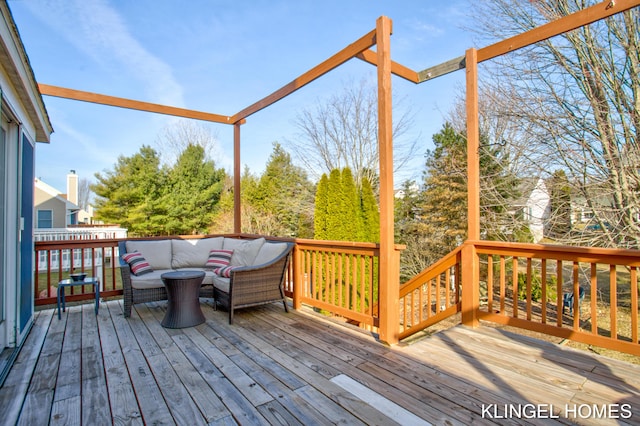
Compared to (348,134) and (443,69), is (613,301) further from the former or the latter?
(348,134)

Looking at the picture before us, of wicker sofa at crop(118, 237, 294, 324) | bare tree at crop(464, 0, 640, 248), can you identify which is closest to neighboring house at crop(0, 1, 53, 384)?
wicker sofa at crop(118, 237, 294, 324)

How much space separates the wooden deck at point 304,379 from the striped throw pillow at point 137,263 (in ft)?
3.30

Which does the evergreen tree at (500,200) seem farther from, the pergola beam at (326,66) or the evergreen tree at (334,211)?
the pergola beam at (326,66)

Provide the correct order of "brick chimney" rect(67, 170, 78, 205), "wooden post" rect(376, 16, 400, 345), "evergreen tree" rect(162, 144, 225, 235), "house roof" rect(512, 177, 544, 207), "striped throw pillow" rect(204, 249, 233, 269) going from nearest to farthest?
"wooden post" rect(376, 16, 400, 345) < "striped throw pillow" rect(204, 249, 233, 269) < "house roof" rect(512, 177, 544, 207) < "evergreen tree" rect(162, 144, 225, 235) < "brick chimney" rect(67, 170, 78, 205)

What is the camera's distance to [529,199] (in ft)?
20.8

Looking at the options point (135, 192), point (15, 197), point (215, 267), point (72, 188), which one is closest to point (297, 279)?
point (215, 267)

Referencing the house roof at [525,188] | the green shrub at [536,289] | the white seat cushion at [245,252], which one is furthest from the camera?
the green shrub at [536,289]

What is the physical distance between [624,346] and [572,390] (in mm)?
735

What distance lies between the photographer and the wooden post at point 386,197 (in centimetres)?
299

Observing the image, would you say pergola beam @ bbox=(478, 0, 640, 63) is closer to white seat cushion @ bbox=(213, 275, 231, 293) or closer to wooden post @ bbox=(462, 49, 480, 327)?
wooden post @ bbox=(462, 49, 480, 327)

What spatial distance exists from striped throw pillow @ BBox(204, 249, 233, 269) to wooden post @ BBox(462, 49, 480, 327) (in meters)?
3.17

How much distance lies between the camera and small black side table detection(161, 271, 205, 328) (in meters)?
3.62

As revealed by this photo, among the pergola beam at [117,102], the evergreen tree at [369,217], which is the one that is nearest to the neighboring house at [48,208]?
the pergola beam at [117,102]

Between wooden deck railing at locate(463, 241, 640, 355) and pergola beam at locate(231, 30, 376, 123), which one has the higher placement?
pergola beam at locate(231, 30, 376, 123)
